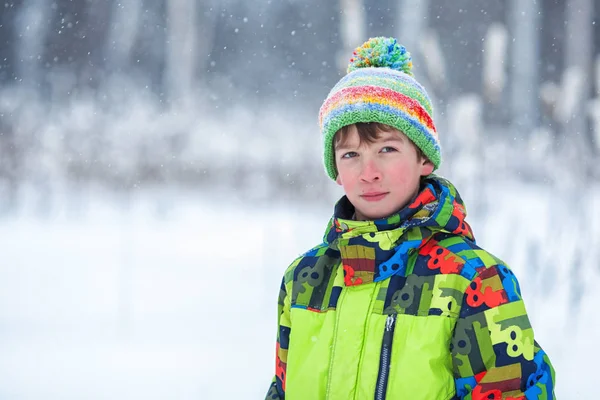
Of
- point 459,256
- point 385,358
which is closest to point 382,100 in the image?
point 459,256

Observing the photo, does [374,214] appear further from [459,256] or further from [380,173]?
[459,256]

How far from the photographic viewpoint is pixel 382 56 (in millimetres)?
1311

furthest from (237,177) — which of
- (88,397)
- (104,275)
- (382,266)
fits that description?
(382,266)

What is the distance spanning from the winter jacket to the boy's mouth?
60 millimetres

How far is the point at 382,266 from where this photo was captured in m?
1.12

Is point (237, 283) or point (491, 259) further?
point (237, 283)

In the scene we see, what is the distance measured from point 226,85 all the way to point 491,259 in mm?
3935

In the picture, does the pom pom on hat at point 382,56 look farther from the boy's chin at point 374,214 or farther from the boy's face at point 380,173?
the boy's chin at point 374,214

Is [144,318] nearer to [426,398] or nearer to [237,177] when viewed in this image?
[237,177]

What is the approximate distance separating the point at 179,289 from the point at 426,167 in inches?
120

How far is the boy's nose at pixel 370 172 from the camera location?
1181 millimetres

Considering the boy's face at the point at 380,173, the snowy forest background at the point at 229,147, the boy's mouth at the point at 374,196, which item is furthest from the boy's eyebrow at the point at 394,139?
the snowy forest background at the point at 229,147

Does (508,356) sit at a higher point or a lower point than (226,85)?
lower

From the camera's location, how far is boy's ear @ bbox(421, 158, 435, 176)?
1267mm
